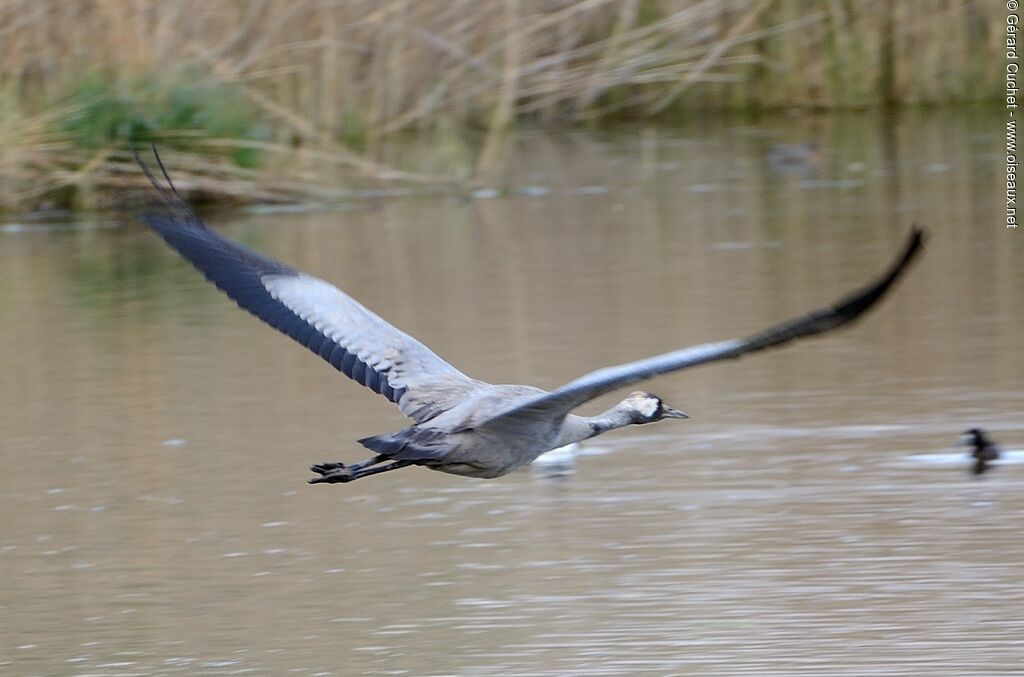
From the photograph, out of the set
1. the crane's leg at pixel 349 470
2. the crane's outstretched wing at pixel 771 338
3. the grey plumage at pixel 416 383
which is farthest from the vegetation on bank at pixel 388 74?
the crane's outstretched wing at pixel 771 338

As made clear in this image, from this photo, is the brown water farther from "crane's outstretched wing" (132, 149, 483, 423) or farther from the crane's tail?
"crane's outstretched wing" (132, 149, 483, 423)

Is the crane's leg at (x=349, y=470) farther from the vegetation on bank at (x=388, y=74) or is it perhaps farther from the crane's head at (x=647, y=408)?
the vegetation on bank at (x=388, y=74)

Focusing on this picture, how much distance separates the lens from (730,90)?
19250 mm

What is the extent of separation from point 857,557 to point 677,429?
6.64ft

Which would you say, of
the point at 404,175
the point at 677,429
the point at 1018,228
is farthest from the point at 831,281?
the point at 404,175

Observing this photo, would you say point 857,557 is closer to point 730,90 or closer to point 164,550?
point 164,550

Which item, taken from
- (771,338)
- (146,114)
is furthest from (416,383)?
(146,114)

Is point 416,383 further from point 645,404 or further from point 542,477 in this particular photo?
point 542,477

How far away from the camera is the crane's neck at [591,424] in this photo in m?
6.39

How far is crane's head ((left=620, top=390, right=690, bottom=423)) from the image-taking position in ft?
21.9

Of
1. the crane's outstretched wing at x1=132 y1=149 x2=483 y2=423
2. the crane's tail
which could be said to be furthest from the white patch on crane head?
the crane's tail

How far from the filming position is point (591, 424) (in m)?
6.56

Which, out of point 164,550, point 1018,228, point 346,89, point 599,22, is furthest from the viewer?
point 599,22

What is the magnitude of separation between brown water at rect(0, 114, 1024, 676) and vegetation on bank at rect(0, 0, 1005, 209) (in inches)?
38.3
